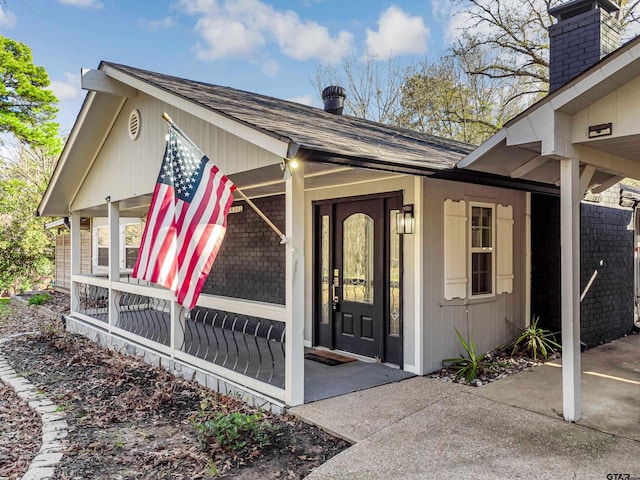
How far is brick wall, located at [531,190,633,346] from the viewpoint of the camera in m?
6.96

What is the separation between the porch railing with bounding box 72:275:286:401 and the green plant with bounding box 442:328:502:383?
2.12 m

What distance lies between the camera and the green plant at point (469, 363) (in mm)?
5445

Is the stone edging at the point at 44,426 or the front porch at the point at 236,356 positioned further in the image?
the front porch at the point at 236,356

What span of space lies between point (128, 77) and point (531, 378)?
261 inches

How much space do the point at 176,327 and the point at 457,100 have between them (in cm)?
1489

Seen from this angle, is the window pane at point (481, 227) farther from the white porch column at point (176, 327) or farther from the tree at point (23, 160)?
the tree at point (23, 160)

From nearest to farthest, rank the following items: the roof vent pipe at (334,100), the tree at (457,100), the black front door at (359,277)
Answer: the black front door at (359,277) → the roof vent pipe at (334,100) → the tree at (457,100)

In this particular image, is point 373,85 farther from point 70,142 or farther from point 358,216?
point 358,216

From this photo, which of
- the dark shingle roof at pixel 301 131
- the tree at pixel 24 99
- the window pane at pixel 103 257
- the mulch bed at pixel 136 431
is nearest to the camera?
the mulch bed at pixel 136 431

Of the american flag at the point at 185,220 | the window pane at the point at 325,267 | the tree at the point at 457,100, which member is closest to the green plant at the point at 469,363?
the window pane at the point at 325,267

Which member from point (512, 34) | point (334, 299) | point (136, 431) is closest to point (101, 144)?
point (334, 299)

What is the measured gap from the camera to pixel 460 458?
133 inches

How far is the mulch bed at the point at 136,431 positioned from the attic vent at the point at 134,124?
349 centimetres

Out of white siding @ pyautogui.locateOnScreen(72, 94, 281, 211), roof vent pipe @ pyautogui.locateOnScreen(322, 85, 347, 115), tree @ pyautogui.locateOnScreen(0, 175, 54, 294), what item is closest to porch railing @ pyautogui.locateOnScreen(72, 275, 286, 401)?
white siding @ pyautogui.locateOnScreen(72, 94, 281, 211)
